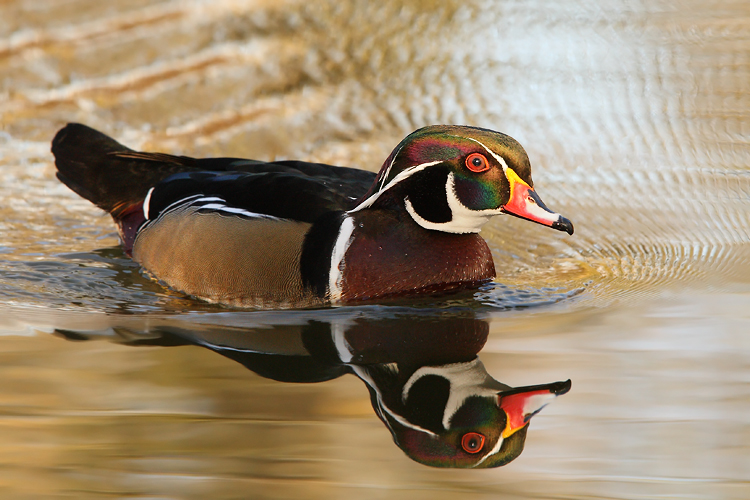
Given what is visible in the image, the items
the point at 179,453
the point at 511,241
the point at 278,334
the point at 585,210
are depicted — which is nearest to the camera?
the point at 179,453

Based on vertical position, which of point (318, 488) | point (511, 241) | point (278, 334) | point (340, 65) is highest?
point (340, 65)

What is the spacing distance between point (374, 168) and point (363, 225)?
315cm

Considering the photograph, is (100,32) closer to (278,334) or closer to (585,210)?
(585,210)

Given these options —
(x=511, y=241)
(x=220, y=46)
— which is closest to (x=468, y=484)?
(x=511, y=241)

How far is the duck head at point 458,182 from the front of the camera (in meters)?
4.38

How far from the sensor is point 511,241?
19.9 feet

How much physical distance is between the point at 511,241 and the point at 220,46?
474 cm

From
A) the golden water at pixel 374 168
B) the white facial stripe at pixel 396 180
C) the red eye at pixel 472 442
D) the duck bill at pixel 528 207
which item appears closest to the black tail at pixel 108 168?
the golden water at pixel 374 168

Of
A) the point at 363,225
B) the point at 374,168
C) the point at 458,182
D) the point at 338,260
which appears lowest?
the point at 338,260

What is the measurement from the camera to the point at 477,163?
441 cm

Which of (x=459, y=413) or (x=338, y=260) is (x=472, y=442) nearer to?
(x=459, y=413)

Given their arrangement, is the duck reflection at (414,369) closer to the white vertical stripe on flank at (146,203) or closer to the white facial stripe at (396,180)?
the white facial stripe at (396,180)

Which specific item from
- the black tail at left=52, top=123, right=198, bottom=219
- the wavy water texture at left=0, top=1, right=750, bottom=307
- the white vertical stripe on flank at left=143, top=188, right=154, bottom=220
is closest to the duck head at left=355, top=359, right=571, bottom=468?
the white vertical stripe on flank at left=143, top=188, right=154, bottom=220

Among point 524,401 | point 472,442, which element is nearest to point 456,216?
point 524,401
